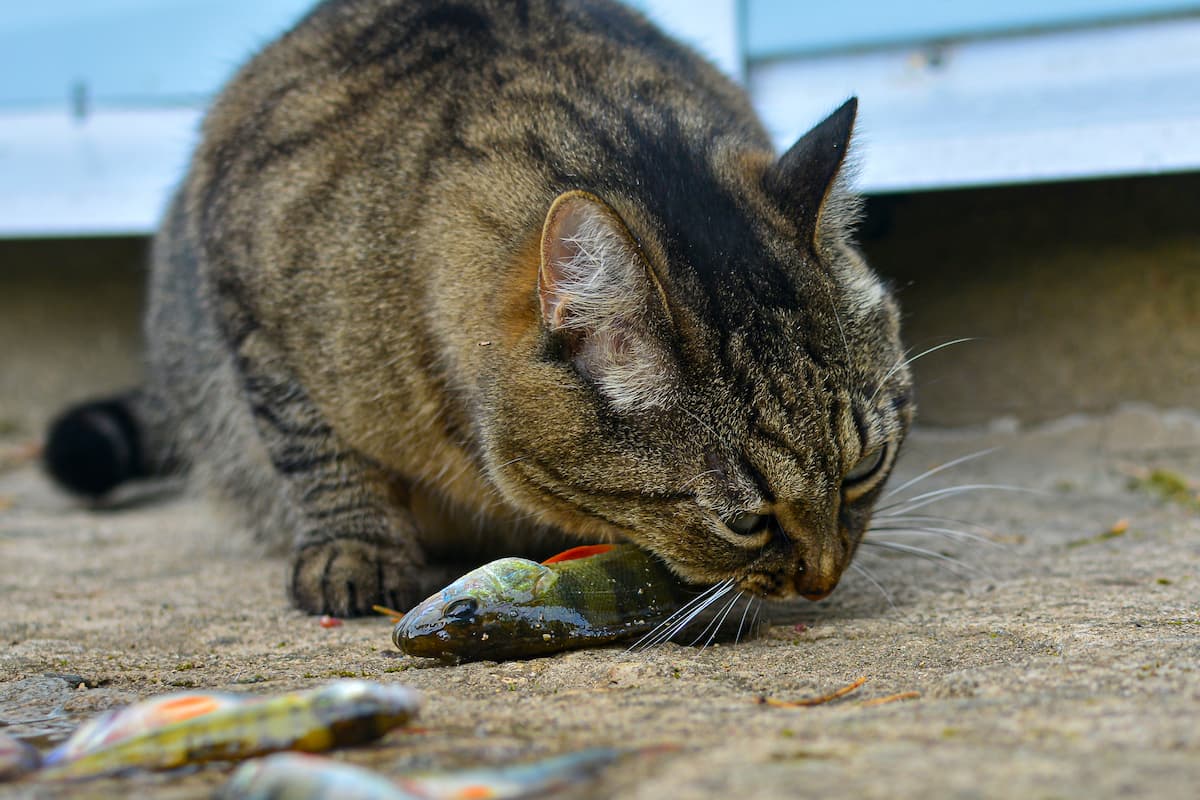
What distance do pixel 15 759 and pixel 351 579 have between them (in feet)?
3.43

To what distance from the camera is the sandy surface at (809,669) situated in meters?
1.26

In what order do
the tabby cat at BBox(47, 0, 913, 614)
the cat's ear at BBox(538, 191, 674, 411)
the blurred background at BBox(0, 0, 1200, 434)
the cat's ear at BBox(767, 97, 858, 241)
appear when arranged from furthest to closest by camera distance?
1. the blurred background at BBox(0, 0, 1200, 434)
2. the cat's ear at BBox(767, 97, 858, 241)
3. the tabby cat at BBox(47, 0, 913, 614)
4. the cat's ear at BBox(538, 191, 674, 411)

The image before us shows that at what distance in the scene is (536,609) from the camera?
6.27 feet

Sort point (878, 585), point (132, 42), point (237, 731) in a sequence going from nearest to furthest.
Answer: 1. point (237, 731)
2. point (878, 585)
3. point (132, 42)

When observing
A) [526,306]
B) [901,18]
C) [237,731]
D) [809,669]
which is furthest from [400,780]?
[901,18]

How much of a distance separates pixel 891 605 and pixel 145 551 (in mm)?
2044

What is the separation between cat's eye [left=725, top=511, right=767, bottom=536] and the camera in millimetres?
1986

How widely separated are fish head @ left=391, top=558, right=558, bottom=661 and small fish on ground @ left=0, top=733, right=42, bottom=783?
0.58 m

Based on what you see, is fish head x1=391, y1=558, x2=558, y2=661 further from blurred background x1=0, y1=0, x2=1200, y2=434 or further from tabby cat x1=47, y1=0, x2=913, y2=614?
blurred background x1=0, y1=0, x2=1200, y2=434

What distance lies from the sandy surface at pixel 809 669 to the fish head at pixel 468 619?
37mm

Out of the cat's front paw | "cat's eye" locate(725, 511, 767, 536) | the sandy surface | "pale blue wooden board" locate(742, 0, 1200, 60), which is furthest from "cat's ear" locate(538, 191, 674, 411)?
"pale blue wooden board" locate(742, 0, 1200, 60)

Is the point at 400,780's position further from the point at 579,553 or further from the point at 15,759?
the point at 579,553

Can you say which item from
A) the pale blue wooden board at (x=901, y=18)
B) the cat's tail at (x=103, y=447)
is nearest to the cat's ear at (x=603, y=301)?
the cat's tail at (x=103, y=447)

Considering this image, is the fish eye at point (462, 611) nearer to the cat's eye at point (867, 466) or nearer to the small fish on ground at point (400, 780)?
the small fish on ground at point (400, 780)
